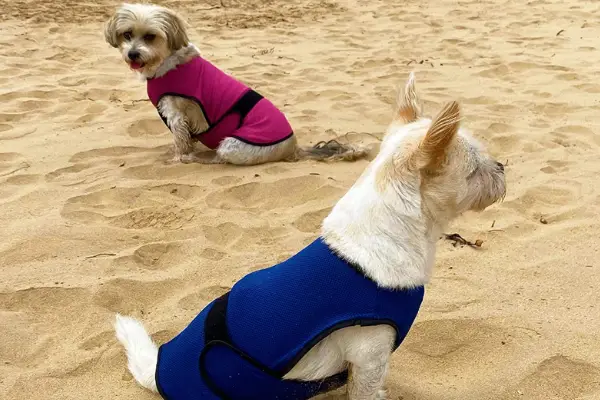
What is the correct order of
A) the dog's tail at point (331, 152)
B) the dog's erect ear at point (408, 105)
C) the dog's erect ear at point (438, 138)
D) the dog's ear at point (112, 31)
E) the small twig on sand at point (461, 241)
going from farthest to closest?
the dog's ear at point (112, 31)
the dog's tail at point (331, 152)
the small twig on sand at point (461, 241)
the dog's erect ear at point (408, 105)
the dog's erect ear at point (438, 138)

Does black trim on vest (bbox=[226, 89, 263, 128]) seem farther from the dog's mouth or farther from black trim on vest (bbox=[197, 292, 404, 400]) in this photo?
black trim on vest (bbox=[197, 292, 404, 400])

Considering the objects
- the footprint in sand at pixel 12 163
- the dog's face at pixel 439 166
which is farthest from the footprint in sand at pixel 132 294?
the footprint in sand at pixel 12 163

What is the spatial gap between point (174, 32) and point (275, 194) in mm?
2037

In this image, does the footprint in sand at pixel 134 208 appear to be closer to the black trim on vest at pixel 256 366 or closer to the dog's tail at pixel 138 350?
the dog's tail at pixel 138 350

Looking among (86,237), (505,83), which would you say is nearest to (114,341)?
(86,237)

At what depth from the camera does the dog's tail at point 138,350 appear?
8.99 feet

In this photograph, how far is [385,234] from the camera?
2246 millimetres

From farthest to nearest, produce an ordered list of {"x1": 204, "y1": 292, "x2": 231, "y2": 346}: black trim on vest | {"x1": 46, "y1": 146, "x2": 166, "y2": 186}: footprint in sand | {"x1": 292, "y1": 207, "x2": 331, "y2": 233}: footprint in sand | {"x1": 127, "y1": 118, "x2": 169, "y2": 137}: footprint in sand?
{"x1": 127, "y1": 118, "x2": 169, "y2": 137}: footprint in sand < {"x1": 46, "y1": 146, "x2": 166, "y2": 186}: footprint in sand < {"x1": 292, "y1": 207, "x2": 331, "y2": 233}: footprint in sand < {"x1": 204, "y1": 292, "x2": 231, "y2": 346}: black trim on vest

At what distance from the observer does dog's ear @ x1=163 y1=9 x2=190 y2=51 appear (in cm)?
557

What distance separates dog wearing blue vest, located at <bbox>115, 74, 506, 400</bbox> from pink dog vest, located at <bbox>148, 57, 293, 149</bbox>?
3.25 metres

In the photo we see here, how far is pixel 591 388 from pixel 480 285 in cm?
89

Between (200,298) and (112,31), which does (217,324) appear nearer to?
(200,298)

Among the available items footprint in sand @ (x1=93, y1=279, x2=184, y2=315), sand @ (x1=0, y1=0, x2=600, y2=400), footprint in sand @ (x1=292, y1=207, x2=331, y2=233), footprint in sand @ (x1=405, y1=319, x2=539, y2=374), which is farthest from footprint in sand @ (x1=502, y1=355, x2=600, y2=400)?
footprint in sand @ (x1=93, y1=279, x2=184, y2=315)

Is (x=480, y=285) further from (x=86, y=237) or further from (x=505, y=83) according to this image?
(x=505, y=83)
